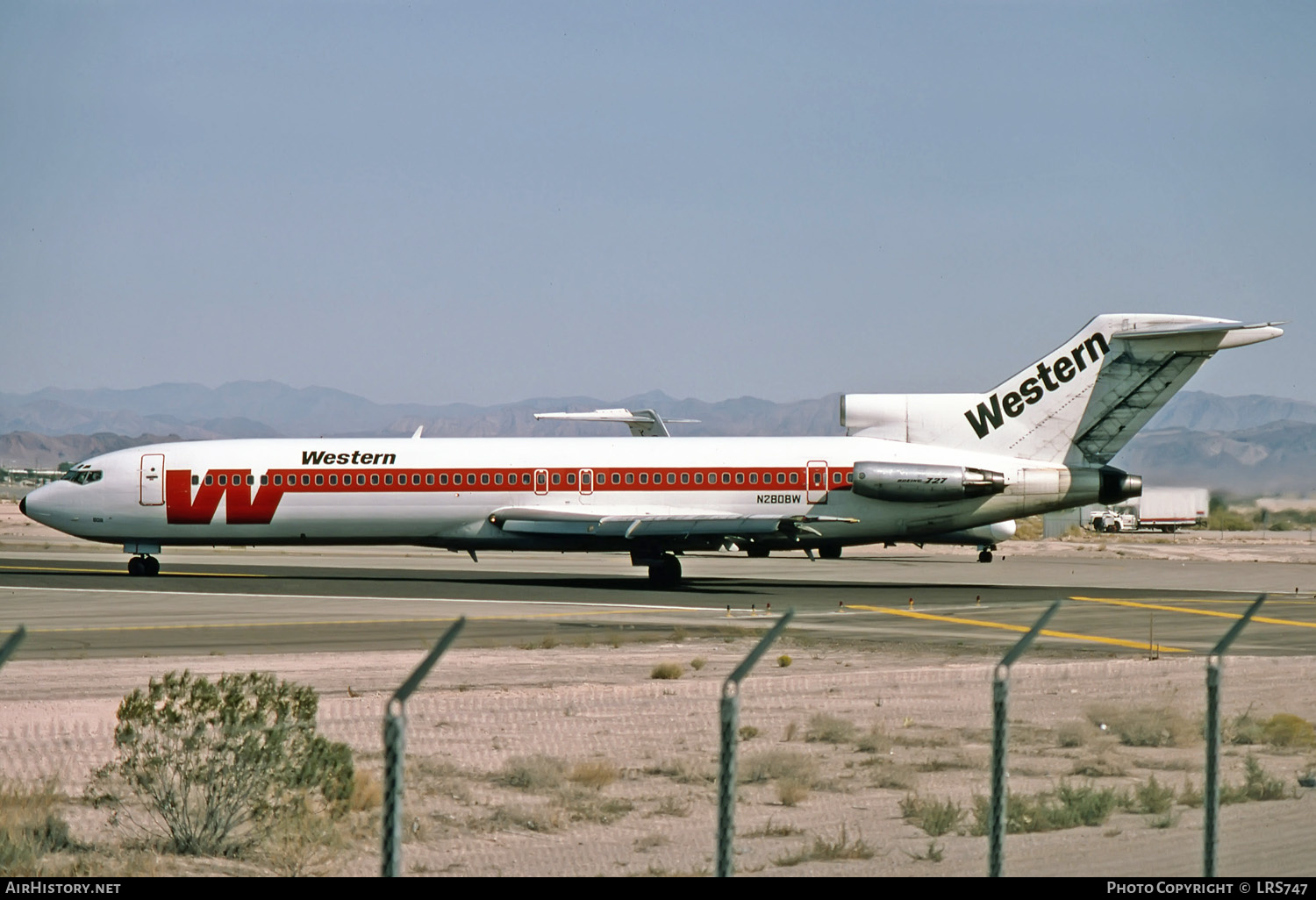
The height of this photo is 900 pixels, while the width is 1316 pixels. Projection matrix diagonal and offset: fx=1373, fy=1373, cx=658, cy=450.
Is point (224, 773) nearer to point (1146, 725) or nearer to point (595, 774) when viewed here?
point (595, 774)

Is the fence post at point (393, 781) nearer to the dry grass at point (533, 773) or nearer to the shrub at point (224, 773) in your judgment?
the shrub at point (224, 773)

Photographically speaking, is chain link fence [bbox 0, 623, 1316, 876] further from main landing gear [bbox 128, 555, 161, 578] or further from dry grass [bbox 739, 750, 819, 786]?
main landing gear [bbox 128, 555, 161, 578]

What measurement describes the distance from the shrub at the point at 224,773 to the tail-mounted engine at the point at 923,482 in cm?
2610

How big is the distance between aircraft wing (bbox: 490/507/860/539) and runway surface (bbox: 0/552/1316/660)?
4.91ft

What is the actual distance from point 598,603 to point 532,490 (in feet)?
20.8

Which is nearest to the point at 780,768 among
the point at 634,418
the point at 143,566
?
the point at 143,566

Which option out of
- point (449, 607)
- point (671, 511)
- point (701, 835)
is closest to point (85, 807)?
point (701, 835)

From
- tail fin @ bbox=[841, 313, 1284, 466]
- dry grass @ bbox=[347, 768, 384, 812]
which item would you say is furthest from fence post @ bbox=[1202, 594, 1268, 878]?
tail fin @ bbox=[841, 313, 1284, 466]

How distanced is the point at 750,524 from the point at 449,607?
8883 mm

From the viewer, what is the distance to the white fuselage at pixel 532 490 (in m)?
35.6

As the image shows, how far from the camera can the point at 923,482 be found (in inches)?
1387

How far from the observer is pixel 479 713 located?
9242mm

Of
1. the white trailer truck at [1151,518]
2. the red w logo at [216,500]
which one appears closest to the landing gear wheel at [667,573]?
the red w logo at [216,500]
